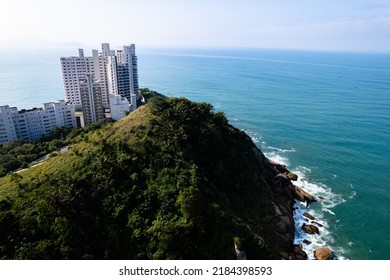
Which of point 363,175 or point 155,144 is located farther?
point 363,175

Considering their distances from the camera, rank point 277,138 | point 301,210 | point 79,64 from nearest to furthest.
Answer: point 301,210 → point 277,138 → point 79,64

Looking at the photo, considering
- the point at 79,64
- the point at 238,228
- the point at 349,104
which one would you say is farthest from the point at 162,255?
the point at 349,104

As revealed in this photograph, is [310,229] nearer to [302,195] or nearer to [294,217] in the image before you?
[294,217]

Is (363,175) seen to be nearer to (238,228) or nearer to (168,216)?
(238,228)

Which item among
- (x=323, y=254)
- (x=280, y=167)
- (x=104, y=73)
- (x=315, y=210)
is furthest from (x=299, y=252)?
(x=104, y=73)

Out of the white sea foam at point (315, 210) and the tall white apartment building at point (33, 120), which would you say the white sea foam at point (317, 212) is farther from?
the tall white apartment building at point (33, 120)

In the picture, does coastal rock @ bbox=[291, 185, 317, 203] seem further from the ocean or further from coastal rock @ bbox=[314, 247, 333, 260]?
coastal rock @ bbox=[314, 247, 333, 260]
